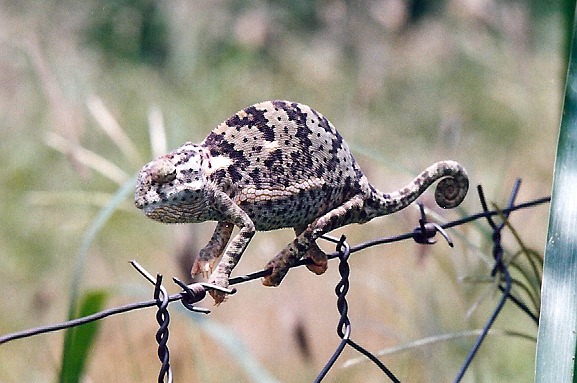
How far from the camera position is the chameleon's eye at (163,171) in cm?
95

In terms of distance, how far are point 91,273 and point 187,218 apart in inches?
108

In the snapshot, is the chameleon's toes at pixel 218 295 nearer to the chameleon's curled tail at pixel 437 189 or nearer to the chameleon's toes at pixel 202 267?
the chameleon's toes at pixel 202 267

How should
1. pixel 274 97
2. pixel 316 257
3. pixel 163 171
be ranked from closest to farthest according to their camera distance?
pixel 163 171 < pixel 316 257 < pixel 274 97

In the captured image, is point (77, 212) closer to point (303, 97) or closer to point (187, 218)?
point (303, 97)

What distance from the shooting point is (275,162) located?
107 centimetres

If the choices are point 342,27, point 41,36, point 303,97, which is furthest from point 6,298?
point 342,27

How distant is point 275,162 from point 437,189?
0.31 metres

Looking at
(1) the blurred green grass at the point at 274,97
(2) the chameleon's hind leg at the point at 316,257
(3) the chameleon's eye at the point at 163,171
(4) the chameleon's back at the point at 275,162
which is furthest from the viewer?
(1) the blurred green grass at the point at 274,97

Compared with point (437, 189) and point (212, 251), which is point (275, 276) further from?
point (437, 189)

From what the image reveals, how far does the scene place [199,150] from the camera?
102 cm

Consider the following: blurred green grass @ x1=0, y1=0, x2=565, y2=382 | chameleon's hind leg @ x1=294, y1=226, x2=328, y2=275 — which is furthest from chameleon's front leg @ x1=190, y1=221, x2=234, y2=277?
blurred green grass @ x1=0, y1=0, x2=565, y2=382

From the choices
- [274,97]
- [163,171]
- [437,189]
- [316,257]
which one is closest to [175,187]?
[163,171]

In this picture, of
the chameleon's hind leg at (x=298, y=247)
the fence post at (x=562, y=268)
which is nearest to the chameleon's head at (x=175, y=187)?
the chameleon's hind leg at (x=298, y=247)

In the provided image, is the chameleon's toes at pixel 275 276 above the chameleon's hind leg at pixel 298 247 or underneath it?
underneath
